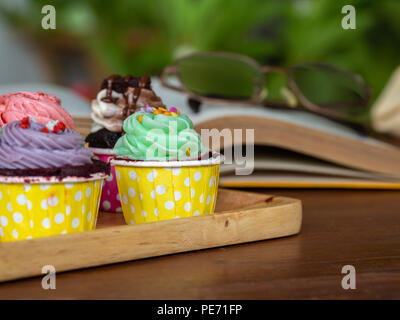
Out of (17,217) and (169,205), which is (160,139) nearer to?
(169,205)

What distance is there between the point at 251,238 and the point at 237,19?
2617 millimetres

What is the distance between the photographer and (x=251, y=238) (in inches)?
29.1

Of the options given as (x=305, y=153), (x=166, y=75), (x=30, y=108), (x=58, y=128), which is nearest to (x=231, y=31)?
(x=166, y=75)

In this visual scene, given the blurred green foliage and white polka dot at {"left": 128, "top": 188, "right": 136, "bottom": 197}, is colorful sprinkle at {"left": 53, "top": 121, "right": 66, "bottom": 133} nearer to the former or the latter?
white polka dot at {"left": 128, "top": 188, "right": 136, "bottom": 197}

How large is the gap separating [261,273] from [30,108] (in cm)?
43

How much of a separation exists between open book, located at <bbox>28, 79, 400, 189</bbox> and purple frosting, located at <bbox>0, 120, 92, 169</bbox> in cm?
50

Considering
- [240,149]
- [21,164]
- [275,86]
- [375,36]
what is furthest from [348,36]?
[21,164]

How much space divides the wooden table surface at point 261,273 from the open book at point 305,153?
43 cm

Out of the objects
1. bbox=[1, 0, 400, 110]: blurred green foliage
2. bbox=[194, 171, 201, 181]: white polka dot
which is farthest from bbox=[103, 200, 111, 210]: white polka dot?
bbox=[1, 0, 400, 110]: blurred green foliage

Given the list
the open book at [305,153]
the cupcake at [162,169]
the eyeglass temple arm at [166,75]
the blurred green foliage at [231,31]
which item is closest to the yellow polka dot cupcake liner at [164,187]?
the cupcake at [162,169]

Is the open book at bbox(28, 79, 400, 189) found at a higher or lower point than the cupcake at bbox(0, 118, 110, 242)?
higher

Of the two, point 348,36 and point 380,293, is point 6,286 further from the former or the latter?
point 348,36

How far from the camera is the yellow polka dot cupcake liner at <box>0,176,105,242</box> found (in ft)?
2.19

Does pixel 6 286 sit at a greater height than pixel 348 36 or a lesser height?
lesser
